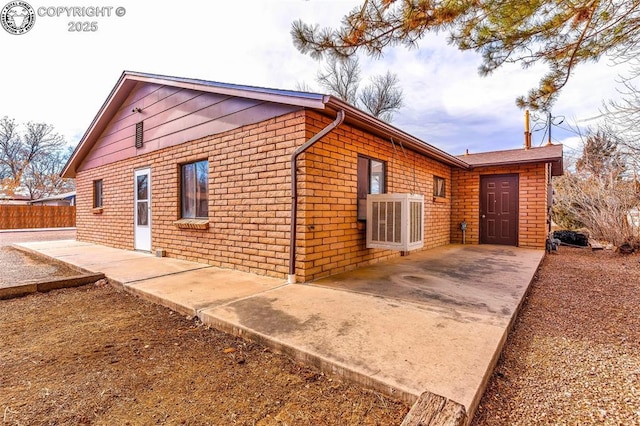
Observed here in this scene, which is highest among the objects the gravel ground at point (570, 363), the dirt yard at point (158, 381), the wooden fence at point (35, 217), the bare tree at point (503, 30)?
the bare tree at point (503, 30)

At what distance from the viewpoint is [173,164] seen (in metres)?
5.77

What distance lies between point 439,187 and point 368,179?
12.8 feet

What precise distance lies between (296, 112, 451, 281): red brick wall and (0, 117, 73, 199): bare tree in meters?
28.4

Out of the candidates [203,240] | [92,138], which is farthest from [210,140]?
[92,138]

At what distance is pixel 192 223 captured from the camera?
528 cm

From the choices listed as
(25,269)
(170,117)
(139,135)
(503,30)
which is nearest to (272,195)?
(170,117)

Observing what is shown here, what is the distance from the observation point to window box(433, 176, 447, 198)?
8010 mm

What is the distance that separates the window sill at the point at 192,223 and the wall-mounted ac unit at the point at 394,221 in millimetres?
2790

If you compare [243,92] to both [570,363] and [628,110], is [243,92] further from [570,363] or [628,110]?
[628,110]

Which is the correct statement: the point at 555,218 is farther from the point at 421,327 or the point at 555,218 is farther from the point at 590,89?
the point at 421,327

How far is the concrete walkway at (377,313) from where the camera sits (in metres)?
1.77

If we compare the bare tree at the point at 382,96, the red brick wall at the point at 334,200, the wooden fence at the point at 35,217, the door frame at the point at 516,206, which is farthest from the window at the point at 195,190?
the wooden fence at the point at 35,217

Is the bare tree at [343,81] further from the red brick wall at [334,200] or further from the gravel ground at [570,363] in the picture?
the gravel ground at [570,363]

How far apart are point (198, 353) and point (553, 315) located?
3430 millimetres
